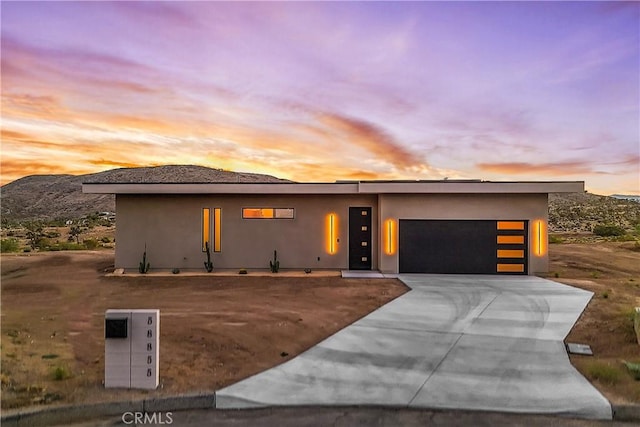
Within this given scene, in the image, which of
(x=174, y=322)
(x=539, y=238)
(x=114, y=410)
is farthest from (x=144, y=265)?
(x=539, y=238)

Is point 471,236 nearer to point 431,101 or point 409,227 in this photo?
point 409,227

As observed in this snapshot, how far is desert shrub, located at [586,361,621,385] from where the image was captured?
15.0ft

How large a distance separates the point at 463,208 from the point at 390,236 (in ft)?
8.75

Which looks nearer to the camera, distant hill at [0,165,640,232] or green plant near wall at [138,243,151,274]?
green plant near wall at [138,243,151,274]

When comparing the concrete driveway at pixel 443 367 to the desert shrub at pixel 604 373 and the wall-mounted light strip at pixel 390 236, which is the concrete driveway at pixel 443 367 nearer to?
the desert shrub at pixel 604 373

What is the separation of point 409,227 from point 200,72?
1006 centimetres

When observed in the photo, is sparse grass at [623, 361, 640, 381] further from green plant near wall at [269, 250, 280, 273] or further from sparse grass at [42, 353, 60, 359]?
green plant near wall at [269, 250, 280, 273]

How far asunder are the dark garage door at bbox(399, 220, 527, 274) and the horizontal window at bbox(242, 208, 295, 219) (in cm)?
403

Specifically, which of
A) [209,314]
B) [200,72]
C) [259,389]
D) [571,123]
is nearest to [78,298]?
[209,314]

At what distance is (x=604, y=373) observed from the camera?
185 inches

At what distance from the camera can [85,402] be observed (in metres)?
3.89

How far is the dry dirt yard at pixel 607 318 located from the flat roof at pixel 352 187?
3.06m

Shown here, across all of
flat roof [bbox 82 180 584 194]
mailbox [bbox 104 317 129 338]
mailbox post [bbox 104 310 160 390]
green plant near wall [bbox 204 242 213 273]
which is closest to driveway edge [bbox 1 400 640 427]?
mailbox post [bbox 104 310 160 390]

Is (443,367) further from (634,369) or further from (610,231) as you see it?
(610,231)
